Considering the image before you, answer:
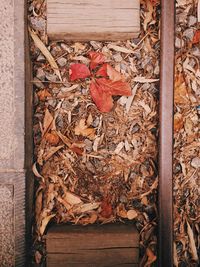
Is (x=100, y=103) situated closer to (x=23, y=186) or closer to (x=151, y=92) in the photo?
(x=151, y=92)

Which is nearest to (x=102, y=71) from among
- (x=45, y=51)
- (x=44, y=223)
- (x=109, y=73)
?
(x=109, y=73)

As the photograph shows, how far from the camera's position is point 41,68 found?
6.56 feet

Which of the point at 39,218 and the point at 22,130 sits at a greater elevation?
the point at 22,130

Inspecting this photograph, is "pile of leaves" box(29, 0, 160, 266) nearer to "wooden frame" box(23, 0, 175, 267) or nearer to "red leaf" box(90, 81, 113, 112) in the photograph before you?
"red leaf" box(90, 81, 113, 112)

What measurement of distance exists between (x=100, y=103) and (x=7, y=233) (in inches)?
37.5

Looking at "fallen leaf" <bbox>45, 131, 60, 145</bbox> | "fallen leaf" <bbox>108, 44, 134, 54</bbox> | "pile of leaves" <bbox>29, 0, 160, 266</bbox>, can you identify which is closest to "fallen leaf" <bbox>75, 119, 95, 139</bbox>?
"pile of leaves" <bbox>29, 0, 160, 266</bbox>

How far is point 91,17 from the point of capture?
1.88m

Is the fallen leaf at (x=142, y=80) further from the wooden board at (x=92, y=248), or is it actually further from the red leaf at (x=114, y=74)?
the wooden board at (x=92, y=248)

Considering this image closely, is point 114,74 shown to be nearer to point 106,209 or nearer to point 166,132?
point 166,132

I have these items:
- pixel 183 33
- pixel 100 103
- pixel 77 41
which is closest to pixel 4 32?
pixel 77 41

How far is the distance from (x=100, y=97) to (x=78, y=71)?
213 mm

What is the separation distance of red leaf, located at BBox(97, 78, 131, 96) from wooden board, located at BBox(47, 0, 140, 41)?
12.0 inches

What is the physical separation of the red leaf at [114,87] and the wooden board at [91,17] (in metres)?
0.30

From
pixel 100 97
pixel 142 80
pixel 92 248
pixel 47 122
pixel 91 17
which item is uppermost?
pixel 91 17
